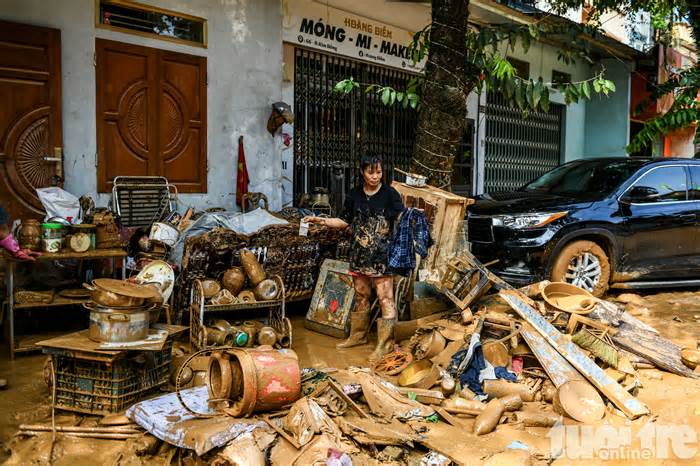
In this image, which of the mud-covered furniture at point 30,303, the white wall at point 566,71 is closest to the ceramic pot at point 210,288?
the mud-covered furniture at point 30,303

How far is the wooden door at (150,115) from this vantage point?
711 centimetres

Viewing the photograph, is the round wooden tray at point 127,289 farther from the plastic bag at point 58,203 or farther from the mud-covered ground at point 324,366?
the plastic bag at point 58,203

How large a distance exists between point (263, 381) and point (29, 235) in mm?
2861

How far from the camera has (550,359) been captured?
16.7 feet

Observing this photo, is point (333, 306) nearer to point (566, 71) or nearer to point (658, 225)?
point (658, 225)

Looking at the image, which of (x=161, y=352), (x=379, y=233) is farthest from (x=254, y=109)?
(x=161, y=352)

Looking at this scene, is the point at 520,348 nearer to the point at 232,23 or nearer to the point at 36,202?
the point at 36,202

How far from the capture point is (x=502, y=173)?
1347cm

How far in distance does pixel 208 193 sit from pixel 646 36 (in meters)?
13.8

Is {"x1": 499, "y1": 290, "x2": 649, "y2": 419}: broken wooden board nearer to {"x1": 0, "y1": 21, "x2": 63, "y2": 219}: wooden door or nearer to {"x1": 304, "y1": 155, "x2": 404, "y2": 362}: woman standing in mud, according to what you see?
{"x1": 304, "y1": 155, "x2": 404, "y2": 362}: woman standing in mud

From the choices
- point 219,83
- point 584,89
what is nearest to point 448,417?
point 584,89

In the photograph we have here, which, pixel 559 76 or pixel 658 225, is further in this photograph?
pixel 559 76

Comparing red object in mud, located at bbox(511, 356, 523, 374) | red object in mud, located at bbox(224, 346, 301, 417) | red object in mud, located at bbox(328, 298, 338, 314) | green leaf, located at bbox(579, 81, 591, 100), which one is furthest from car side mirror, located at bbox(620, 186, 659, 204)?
red object in mud, located at bbox(224, 346, 301, 417)

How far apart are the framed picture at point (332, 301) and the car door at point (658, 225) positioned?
3.66 meters
